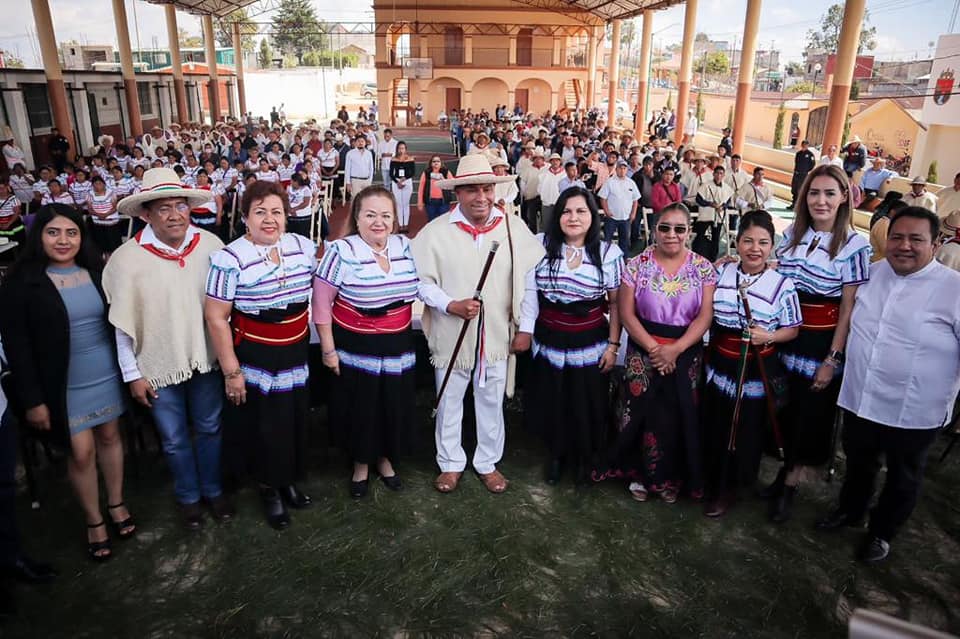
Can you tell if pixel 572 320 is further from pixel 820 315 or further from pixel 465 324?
pixel 820 315

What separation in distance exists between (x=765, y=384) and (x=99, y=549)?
3076 mm

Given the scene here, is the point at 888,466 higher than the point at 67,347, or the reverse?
the point at 67,347

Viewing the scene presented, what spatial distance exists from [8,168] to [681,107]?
16.3 meters

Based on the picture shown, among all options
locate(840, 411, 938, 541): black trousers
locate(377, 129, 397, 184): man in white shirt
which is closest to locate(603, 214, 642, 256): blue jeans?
locate(840, 411, 938, 541): black trousers

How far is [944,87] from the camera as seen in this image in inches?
704

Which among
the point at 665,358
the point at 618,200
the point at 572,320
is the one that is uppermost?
the point at 572,320

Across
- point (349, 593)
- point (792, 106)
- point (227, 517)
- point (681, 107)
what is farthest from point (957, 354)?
point (792, 106)

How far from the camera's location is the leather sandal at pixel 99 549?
119 inches

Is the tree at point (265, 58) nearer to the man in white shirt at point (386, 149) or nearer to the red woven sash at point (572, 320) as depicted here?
the man in white shirt at point (386, 149)

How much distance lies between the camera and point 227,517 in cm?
333

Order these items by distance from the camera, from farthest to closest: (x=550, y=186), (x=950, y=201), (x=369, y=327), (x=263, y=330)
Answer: (x=550, y=186)
(x=950, y=201)
(x=369, y=327)
(x=263, y=330)

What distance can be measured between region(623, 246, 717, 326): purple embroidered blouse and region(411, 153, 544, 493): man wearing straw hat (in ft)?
1.69

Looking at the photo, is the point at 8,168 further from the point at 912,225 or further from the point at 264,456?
the point at 912,225

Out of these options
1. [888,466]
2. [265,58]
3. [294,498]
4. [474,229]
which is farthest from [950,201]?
[265,58]
